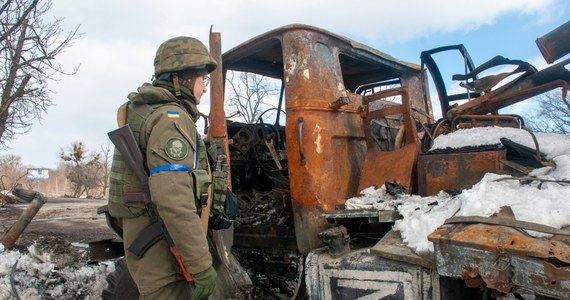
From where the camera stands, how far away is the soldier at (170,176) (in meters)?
1.97

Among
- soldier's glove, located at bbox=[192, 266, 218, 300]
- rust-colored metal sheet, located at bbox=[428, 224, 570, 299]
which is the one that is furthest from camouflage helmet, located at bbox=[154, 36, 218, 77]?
rust-colored metal sheet, located at bbox=[428, 224, 570, 299]

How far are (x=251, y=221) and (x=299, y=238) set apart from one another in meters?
0.83

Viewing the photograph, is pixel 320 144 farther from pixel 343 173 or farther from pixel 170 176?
pixel 170 176

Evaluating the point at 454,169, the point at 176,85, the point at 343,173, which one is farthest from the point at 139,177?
the point at 454,169

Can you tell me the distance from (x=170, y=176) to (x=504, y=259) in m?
1.42

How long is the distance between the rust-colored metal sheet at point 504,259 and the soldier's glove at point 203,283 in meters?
1.01

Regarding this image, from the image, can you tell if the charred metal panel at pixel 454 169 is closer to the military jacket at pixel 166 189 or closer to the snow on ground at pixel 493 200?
the snow on ground at pixel 493 200

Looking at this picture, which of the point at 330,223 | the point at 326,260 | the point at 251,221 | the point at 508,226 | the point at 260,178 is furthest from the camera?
the point at 260,178

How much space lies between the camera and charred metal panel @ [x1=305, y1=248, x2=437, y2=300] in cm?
216

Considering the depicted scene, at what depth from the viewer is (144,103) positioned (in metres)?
2.24

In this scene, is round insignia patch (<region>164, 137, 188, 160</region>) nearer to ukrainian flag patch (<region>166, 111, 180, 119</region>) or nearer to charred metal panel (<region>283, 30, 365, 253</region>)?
ukrainian flag patch (<region>166, 111, 180, 119</region>)

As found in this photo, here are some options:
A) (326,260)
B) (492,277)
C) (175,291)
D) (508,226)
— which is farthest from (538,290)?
(175,291)

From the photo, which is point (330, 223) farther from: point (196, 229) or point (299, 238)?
point (196, 229)

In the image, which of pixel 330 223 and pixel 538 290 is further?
pixel 330 223
